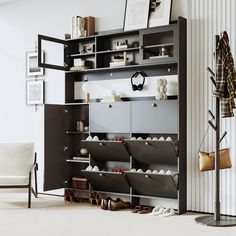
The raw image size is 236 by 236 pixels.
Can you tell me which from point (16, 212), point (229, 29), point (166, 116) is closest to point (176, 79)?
point (166, 116)

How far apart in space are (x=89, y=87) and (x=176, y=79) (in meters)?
1.45

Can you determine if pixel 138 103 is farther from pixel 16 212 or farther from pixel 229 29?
pixel 16 212

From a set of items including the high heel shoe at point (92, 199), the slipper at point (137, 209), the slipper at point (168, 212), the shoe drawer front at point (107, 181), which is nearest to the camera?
the slipper at point (168, 212)

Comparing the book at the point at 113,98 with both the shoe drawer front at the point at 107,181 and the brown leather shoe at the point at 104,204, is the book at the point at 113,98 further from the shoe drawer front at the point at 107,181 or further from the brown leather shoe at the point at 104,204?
the brown leather shoe at the point at 104,204

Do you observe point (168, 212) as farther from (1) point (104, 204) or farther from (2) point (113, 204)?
(1) point (104, 204)

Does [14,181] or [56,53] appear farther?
[56,53]

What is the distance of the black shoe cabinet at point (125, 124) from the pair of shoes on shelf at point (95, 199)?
0.35 feet

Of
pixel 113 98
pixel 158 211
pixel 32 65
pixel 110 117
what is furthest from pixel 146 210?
pixel 32 65

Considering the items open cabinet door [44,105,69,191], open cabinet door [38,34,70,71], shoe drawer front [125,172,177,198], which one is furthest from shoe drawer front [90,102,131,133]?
open cabinet door [38,34,70,71]

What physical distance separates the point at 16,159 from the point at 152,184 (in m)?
2.05

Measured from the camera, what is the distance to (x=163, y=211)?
18.6 ft

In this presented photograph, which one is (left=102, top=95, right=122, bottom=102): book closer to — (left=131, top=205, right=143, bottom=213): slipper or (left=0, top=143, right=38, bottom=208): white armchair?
(left=0, top=143, right=38, bottom=208): white armchair

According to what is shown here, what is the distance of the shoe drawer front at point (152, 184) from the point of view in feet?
18.4

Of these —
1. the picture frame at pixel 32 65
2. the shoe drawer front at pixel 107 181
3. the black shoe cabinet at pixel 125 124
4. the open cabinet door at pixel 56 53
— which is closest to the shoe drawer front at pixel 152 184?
the black shoe cabinet at pixel 125 124
